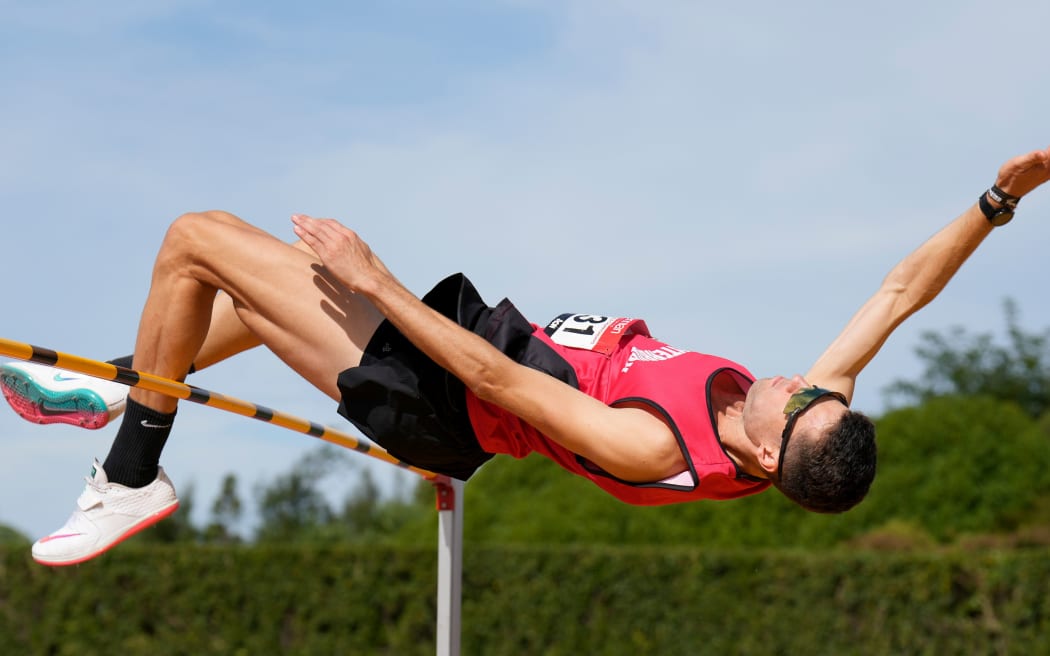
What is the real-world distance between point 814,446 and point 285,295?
152 cm

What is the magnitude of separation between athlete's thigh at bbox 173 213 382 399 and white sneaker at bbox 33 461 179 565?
0.68m

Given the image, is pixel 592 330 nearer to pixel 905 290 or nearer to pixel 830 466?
pixel 830 466

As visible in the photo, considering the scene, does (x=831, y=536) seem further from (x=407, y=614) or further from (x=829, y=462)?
(x=829, y=462)

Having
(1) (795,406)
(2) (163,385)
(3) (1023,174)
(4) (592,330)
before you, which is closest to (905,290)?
(3) (1023,174)

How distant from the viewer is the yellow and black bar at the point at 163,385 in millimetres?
3029

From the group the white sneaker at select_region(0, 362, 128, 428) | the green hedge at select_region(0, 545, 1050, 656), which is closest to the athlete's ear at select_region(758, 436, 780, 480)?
the white sneaker at select_region(0, 362, 128, 428)

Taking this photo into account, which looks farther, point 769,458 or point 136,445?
point 136,445

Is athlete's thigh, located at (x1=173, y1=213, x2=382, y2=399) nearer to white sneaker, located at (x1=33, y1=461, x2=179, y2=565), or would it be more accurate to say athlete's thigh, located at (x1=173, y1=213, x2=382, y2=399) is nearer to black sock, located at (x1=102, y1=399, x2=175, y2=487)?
black sock, located at (x1=102, y1=399, x2=175, y2=487)

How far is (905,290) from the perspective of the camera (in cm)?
376

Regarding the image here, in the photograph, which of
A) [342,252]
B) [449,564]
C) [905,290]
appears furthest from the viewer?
[449,564]

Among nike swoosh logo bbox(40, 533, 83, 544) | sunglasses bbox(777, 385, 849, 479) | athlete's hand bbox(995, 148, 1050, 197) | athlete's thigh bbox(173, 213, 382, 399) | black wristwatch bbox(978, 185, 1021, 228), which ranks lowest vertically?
nike swoosh logo bbox(40, 533, 83, 544)

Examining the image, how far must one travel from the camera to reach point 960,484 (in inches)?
556

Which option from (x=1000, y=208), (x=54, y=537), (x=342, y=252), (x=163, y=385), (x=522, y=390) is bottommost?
(x=54, y=537)

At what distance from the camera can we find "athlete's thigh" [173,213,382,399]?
3301mm
